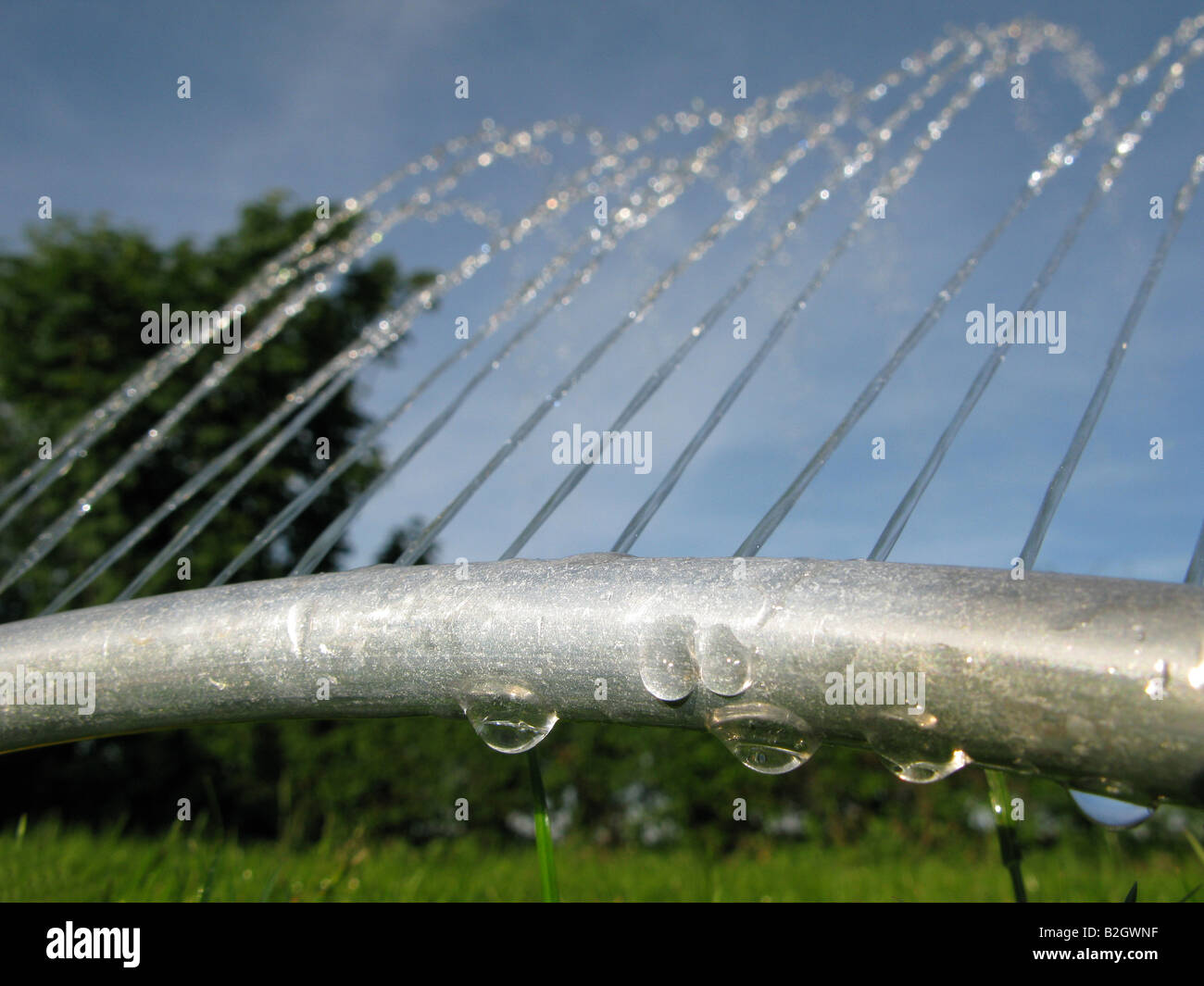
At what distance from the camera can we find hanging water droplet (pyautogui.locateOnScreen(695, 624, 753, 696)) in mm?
1435

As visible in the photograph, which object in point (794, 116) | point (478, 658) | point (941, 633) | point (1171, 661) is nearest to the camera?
point (1171, 661)

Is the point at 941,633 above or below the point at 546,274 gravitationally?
below

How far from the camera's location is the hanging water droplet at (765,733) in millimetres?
1448

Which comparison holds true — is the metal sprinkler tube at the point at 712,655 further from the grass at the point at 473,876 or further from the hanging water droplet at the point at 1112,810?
the grass at the point at 473,876

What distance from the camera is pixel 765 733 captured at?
1488 mm
